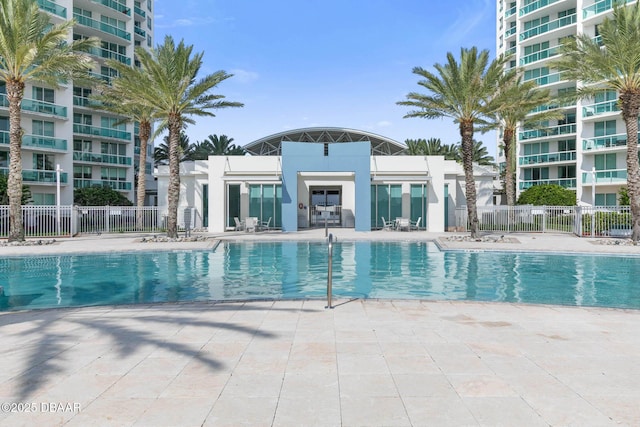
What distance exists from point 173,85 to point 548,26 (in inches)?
1515

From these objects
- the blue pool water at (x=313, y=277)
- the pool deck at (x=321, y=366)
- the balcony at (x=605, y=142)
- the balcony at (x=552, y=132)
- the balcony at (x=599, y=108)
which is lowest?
the blue pool water at (x=313, y=277)

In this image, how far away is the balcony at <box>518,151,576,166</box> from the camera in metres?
39.2

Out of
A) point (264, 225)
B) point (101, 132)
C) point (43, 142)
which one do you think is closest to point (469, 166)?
point (264, 225)

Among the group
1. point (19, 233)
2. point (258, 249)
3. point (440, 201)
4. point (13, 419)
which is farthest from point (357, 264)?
point (19, 233)

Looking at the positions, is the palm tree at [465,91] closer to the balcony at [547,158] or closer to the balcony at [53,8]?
the balcony at [547,158]

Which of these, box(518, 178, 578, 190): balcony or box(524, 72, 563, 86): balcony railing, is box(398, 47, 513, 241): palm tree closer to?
box(518, 178, 578, 190): balcony

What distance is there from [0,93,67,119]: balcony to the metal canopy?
16.0m

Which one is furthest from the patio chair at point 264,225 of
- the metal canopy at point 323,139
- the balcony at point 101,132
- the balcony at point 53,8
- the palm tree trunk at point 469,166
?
the balcony at point 53,8

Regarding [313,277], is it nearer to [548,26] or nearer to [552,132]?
[552,132]

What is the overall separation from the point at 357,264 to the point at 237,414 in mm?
11079

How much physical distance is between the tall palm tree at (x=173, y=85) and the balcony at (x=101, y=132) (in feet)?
75.1

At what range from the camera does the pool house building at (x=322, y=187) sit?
25.0m

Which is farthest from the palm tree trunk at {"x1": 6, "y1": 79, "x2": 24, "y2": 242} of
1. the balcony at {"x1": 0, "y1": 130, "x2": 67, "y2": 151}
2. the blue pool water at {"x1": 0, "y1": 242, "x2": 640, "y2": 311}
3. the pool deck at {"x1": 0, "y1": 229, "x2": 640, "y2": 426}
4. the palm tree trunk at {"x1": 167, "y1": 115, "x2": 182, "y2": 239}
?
the balcony at {"x1": 0, "y1": 130, "x2": 67, "y2": 151}

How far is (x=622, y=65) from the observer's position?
18672mm
